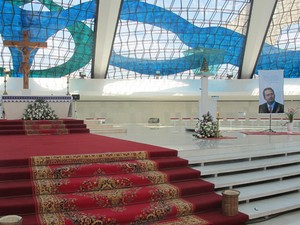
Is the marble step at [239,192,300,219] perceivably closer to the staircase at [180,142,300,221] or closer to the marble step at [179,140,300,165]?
the staircase at [180,142,300,221]

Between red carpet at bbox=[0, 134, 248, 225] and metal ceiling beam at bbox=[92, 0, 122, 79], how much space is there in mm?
14728

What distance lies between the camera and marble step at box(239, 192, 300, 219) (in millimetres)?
5586

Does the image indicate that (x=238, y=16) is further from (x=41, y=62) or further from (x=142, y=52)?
(x=41, y=62)

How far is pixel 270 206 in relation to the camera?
5867 mm

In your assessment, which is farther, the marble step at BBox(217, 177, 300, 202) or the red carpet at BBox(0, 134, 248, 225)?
the marble step at BBox(217, 177, 300, 202)

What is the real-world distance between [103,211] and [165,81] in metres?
20.6

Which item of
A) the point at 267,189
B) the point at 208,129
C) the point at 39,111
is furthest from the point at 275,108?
the point at 39,111

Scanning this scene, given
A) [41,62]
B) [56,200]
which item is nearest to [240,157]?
[56,200]

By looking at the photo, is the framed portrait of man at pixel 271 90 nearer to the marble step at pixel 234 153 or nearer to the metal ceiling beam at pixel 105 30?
the marble step at pixel 234 153

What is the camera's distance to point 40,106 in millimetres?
13609

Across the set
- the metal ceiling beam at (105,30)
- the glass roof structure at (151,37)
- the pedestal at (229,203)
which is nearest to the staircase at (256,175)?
the pedestal at (229,203)

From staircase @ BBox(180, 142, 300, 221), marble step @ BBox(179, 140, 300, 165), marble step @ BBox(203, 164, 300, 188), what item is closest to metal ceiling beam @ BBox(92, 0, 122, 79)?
marble step @ BBox(179, 140, 300, 165)

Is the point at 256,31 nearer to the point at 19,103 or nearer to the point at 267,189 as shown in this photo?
the point at 19,103

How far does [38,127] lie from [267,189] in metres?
8.43
